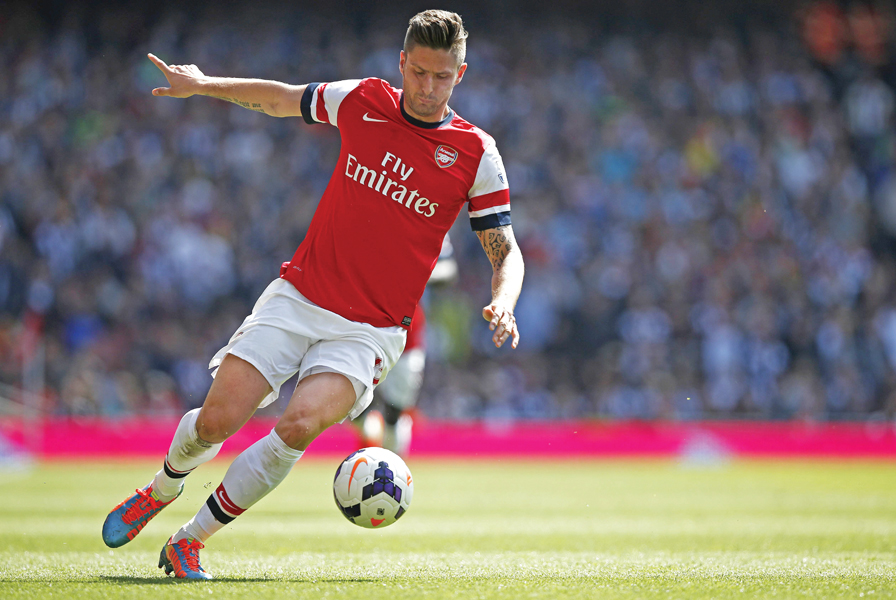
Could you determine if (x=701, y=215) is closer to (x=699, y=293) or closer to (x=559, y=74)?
(x=699, y=293)

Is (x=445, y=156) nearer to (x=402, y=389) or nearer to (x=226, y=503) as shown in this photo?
(x=226, y=503)

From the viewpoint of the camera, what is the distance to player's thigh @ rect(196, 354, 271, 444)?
14.9 ft

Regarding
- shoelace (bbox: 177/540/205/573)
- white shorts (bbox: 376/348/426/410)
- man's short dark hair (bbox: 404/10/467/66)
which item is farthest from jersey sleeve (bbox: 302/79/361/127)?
white shorts (bbox: 376/348/426/410)

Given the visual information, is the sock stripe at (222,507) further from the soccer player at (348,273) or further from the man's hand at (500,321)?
the man's hand at (500,321)

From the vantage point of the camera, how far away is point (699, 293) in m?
18.3

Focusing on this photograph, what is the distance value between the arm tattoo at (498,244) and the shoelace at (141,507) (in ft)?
6.69

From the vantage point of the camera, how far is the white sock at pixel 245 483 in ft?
15.0

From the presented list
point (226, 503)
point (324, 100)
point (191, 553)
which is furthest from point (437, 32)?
point (191, 553)

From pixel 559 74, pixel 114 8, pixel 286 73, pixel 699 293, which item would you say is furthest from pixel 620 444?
pixel 114 8

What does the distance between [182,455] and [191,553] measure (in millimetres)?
452

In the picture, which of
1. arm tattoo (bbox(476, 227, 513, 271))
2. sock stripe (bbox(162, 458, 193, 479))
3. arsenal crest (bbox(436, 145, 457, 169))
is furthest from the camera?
arm tattoo (bbox(476, 227, 513, 271))

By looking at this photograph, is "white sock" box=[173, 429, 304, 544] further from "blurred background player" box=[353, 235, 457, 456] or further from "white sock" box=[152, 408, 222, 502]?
"blurred background player" box=[353, 235, 457, 456]

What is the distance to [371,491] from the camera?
467 cm

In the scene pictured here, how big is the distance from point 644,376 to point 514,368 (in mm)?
2223
